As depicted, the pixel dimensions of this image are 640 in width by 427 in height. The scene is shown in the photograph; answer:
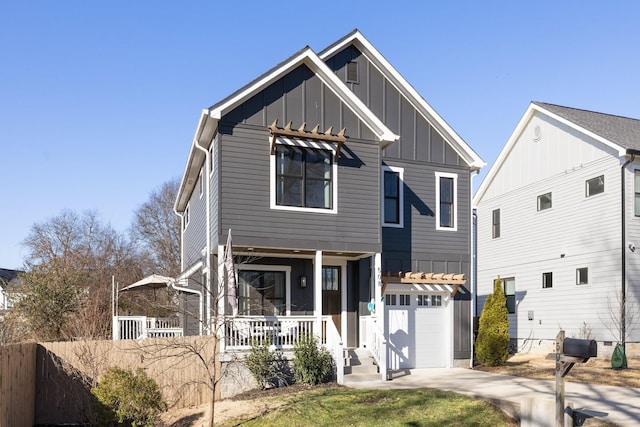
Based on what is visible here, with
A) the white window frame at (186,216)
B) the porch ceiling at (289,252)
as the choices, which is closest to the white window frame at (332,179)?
the porch ceiling at (289,252)

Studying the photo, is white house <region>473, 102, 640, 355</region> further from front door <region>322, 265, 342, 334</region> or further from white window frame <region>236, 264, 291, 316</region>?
white window frame <region>236, 264, 291, 316</region>

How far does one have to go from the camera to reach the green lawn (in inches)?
366

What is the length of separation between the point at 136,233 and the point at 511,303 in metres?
30.8

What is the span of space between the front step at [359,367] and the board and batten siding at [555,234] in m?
8.47

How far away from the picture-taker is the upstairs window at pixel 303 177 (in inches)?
521

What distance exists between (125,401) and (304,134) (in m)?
6.85

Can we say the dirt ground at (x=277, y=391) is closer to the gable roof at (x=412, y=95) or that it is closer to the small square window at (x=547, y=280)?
the small square window at (x=547, y=280)

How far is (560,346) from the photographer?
7.99 meters

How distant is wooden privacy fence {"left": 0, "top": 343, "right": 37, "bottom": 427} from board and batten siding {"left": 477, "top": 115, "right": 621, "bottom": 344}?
628 inches

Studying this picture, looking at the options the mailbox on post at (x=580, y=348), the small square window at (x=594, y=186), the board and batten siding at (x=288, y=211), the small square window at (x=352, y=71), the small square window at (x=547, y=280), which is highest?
the small square window at (x=352, y=71)

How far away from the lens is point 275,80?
13.3 metres

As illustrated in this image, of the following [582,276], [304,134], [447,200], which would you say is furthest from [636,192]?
[304,134]

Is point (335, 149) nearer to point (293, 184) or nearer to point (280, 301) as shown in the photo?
point (293, 184)

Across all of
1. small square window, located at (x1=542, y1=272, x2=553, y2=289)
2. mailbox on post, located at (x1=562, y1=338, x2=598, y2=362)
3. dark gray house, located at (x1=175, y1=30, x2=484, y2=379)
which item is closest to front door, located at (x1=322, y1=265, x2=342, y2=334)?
dark gray house, located at (x1=175, y1=30, x2=484, y2=379)
